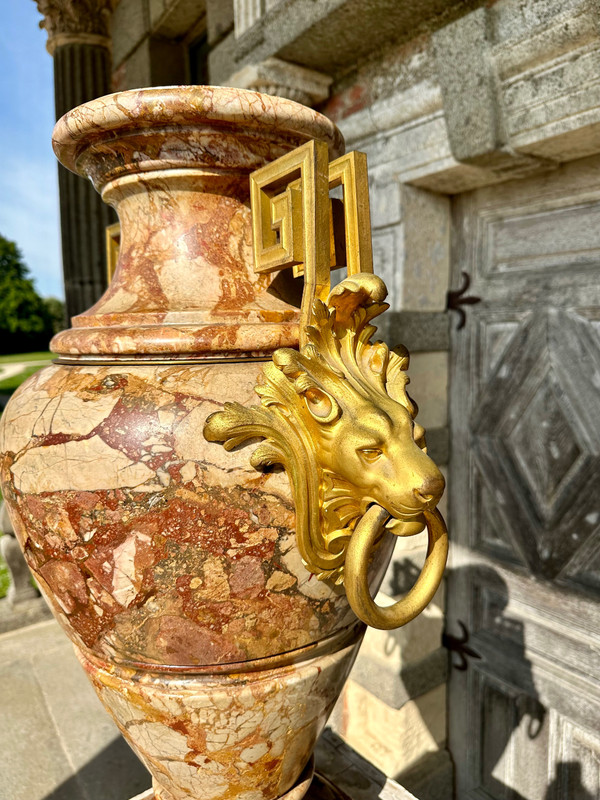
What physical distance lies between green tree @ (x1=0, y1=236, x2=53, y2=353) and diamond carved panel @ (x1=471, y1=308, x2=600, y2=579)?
103 ft

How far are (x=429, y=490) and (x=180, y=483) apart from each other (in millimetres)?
378

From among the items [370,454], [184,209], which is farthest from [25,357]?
[370,454]

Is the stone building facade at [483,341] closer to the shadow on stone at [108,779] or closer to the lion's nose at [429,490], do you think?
the shadow on stone at [108,779]

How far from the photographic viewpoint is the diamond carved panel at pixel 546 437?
1.78 metres

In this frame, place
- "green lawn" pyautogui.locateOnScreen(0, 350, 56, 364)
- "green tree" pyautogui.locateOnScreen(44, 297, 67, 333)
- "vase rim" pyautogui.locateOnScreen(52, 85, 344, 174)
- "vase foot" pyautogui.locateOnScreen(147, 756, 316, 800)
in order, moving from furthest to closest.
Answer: "green tree" pyautogui.locateOnScreen(44, 297, 67, 333)
"green lawn" pyautogui.locateOnScreen(0, 350, 56, 364)
"vase foot" pyautogui.locateOnScreen(147, 756, 316, 800)
"vase rim" pyautogui.locateOnScreen(52, 85, 344, 174)

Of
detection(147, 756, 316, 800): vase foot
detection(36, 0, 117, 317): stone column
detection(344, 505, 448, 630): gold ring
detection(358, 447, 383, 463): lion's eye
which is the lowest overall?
detection(147, 756, 316, 800): vase foot

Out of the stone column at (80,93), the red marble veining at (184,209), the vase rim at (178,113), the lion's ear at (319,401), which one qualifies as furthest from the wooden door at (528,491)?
the stone column at (80,93)

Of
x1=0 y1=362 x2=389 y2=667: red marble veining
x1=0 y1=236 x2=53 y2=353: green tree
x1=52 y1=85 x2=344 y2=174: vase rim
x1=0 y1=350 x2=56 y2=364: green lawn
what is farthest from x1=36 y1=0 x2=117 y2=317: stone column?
x1=0 y1=236 x2=53 y2=353: green tree

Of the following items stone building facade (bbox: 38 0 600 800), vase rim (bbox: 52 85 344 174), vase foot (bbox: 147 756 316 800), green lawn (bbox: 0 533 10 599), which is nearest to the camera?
vase rim (bbox: 52 85 344 174)

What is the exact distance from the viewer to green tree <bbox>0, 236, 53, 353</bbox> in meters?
29.2

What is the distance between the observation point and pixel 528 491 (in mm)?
1968

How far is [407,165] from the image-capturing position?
75.7 inches

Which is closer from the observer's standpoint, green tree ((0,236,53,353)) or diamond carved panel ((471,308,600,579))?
diamond carved panel ((471,308,600,579))

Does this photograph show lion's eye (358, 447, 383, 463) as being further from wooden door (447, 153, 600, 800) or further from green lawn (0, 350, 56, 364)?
green lawn (0, 350, 56, 364)
